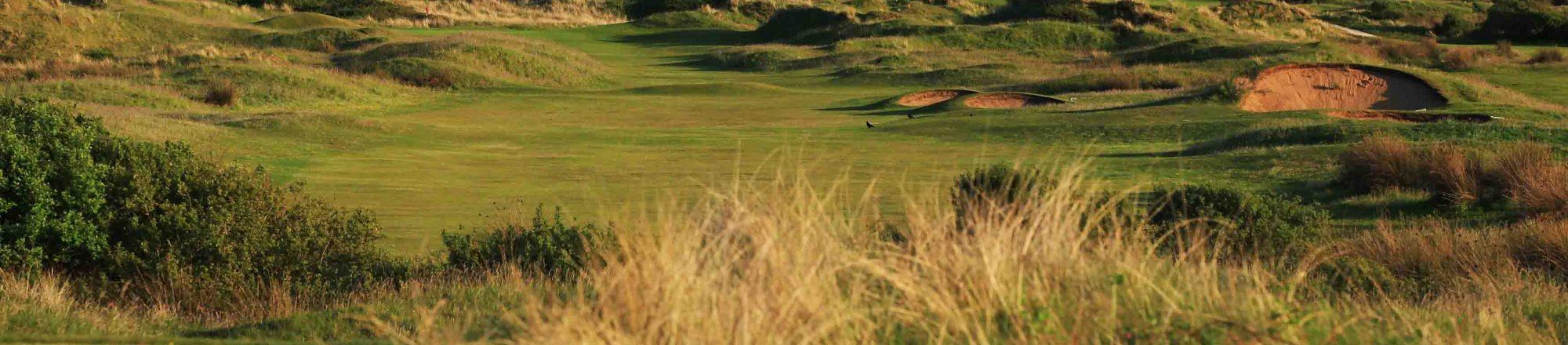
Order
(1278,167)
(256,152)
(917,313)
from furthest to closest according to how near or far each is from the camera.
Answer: (256,152) → (1278,167) → (917,313)

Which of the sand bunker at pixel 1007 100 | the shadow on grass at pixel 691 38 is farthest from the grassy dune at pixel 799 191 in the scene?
the shadow on grass at pixel 691 38

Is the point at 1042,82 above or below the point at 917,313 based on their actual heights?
below

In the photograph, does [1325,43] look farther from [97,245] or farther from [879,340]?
[879,340]

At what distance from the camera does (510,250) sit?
1279 centimetres

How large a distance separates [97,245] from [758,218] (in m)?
8.90

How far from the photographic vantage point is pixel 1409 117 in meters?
25.1

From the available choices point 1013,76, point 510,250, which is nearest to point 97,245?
point 510,250

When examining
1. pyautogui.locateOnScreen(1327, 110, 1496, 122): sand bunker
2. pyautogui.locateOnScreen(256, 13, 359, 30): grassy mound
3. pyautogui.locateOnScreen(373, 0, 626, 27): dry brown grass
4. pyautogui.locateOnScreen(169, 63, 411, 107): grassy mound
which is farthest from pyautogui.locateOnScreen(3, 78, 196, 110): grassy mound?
pyautogui.locateOnScreen(373, 0, 626, 27): dry brown grass

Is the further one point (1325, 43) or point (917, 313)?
point (1325, 43)

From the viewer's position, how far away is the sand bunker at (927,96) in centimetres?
3541

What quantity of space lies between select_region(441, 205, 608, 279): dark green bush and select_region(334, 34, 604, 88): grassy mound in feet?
92.9

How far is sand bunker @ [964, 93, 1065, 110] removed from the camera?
33.1 m

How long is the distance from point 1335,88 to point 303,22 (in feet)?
150

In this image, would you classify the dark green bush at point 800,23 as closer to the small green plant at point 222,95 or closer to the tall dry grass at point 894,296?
the small green plant at point 222,95
